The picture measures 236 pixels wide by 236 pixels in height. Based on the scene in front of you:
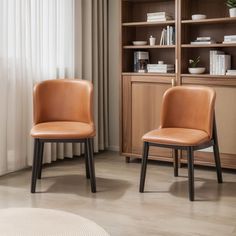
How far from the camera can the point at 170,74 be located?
434 centimetres

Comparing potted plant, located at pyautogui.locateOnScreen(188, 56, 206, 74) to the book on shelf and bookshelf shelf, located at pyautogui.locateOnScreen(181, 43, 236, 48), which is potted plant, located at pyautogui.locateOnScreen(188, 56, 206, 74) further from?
the book on shelf

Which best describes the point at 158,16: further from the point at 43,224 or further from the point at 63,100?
the point at 43,224

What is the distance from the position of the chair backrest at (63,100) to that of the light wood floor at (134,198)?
0.53 metres

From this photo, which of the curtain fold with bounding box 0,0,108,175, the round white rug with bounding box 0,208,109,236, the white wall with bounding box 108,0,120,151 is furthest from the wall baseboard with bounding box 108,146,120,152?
the round white rug with bounding box 0,208,109,236

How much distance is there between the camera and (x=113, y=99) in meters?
5.23

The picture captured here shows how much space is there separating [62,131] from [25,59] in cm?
95

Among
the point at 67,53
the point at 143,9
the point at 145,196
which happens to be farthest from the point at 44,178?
the point at 143,9

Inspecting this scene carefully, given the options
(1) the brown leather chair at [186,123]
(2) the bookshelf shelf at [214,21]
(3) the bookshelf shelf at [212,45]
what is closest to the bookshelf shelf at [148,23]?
(2) the bookshelf shelf at [214,21]

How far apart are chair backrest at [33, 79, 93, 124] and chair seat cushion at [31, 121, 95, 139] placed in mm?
228

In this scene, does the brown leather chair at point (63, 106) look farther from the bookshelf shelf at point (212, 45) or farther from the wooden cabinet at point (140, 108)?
the bookshelf shelf at point (212, 45)

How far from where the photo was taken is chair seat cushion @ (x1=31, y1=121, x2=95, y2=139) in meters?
3.57

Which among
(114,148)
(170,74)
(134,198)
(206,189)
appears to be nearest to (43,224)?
(134,198)

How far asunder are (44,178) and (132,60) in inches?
59.9

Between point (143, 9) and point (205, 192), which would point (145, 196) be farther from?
point (143, 9)
